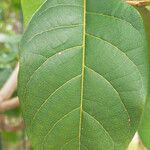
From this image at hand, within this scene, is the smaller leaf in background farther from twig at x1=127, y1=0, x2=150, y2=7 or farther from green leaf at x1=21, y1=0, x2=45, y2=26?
twig at x1=127, y1=0, x2=150, y2=7

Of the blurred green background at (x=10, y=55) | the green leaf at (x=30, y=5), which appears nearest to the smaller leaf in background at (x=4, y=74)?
the blurred green background at (x=10, y=55)

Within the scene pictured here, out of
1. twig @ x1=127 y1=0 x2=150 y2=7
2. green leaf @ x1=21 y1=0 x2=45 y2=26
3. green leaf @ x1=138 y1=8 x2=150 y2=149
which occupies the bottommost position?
green leaf @ x1=138 y1=8 x2=150 y2=149

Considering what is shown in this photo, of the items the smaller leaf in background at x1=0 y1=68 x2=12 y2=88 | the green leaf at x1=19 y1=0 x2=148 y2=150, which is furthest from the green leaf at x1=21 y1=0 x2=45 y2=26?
the smaller leaf in background at x1=0 y1=68 x2=12 y2=88

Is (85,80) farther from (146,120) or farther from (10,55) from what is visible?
(10,55)

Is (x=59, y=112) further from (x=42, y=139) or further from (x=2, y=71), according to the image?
(x=2, y=71)

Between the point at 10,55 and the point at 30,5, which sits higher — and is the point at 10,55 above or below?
below

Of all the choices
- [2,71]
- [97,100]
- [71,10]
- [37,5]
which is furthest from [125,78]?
[2,71]

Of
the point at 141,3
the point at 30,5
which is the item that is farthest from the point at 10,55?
the point at 141,3

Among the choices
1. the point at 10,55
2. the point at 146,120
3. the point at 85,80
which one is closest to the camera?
the point at 85,80

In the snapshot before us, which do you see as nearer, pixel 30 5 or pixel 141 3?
pixel 141 3
